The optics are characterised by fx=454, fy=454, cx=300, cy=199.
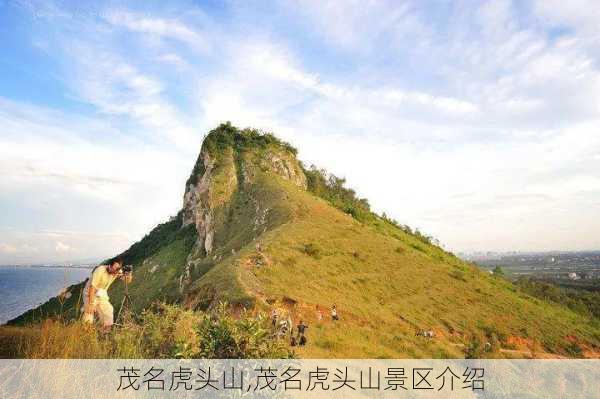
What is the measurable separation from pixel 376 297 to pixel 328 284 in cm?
357

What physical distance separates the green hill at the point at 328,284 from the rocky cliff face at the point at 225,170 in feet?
0.78

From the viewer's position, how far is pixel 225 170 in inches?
2325

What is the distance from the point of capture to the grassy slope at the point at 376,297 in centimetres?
2112

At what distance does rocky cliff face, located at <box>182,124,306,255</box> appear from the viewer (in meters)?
54.1

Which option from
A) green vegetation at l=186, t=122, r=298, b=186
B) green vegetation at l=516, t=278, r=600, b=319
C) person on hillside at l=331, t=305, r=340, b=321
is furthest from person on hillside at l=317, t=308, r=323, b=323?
green vegetation at l=516, t=278, r=600, b=319

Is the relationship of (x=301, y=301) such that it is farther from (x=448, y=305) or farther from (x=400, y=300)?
(x=448, y=305)

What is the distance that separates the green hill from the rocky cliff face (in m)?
Answer: 0.24

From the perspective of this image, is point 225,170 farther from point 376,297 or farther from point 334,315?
point 334,315

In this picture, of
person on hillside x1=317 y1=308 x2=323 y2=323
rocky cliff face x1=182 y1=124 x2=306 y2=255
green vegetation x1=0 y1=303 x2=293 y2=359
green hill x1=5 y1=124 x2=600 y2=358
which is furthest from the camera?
rocky cliff face x1=182 y1=124 x2=306 y2=255

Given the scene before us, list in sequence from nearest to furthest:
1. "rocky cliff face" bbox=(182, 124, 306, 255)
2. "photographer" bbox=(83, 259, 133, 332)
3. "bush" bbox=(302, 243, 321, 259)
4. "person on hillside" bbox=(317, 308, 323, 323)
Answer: "photographer" bbox=(83, 259, 133, 332) → "person on hillside" bbox=(317, 308, 323, 323) → "bush" bbox=(302, 243, 321, 259) → "rocky cliff face" bbox=(182, 124, 306, 255)

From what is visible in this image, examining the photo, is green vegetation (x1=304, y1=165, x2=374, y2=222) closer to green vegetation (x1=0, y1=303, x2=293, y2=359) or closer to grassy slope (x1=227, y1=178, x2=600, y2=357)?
grassy slope (x1=227, y1=178, x2=600, y2=357)

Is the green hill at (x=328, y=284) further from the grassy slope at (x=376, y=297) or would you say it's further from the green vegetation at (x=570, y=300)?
the green vegetation at (x=570, y=300)

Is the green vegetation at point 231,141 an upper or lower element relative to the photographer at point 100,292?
upper

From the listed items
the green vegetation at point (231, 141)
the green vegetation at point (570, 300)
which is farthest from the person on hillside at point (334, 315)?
the green vegetation at point (570, 300)
